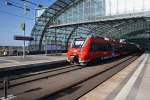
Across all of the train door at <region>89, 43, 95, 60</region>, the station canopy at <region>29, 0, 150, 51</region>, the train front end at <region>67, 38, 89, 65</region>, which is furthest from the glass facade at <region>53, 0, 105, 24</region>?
the train front end at <region>67, 38, 89, 65</region>

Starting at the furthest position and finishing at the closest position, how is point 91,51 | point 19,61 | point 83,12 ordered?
point 83,12 → point 19,61 → point 91,51

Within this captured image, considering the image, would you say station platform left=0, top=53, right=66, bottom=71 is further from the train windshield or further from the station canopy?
the station canopy

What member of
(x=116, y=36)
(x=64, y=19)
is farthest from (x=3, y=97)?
(x=116, y=36)

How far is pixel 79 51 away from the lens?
22.0m

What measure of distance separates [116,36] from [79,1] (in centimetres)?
3671

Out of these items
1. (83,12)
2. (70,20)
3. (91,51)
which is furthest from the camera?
(70,20)

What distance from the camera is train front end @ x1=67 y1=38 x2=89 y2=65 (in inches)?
853

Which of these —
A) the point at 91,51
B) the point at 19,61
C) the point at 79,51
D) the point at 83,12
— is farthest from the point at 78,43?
the point at 83,12

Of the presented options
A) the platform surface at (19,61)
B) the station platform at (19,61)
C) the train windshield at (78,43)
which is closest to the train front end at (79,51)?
the train windshield at (78,43)

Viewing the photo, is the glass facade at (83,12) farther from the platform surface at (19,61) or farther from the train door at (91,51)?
the train door at (91,51)

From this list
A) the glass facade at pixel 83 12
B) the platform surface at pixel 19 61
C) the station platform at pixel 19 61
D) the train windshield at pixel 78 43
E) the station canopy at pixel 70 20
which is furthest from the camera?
the glass facade at pixel 83 12

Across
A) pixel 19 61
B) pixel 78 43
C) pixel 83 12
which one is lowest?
pixel 19 61

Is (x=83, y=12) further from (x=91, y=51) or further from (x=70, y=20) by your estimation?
(x=91, y=51)

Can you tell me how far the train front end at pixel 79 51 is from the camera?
21.7 m
